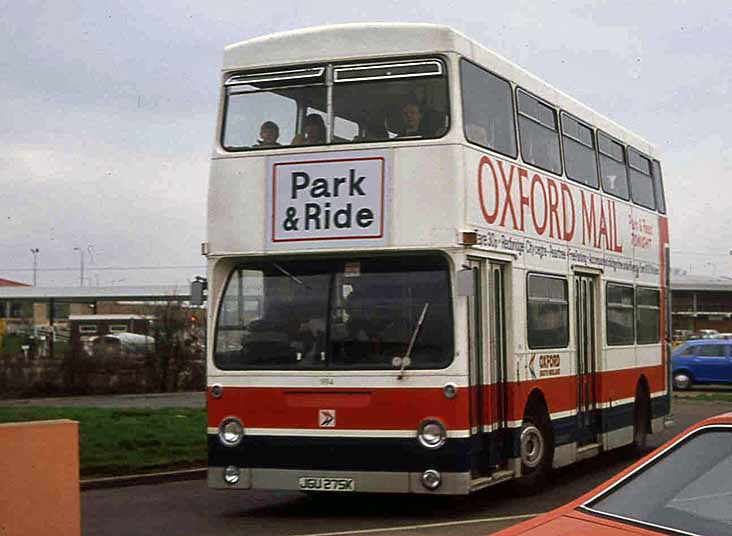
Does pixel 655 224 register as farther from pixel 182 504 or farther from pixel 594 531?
pixel 594 531

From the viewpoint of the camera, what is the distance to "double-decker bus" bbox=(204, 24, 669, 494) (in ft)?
40.5

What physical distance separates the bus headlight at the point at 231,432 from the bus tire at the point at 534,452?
118 inches

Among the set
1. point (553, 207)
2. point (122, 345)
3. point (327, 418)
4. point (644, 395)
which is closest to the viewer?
point (327, 418)

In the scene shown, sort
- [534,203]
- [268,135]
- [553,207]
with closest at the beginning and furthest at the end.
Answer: [268,135] → [534,203] → [553,207]

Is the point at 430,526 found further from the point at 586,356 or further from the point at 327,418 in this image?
the point at 586,356

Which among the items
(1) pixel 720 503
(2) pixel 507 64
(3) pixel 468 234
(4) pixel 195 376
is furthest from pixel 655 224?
(4) pixel 195 376

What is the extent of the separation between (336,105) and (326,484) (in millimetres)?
3599

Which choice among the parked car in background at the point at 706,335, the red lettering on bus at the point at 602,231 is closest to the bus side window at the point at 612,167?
the red lettering on bus at the point at 602,231

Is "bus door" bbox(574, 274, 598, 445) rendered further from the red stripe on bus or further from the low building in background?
the low building in background

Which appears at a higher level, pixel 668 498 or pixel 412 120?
pixel 412 120

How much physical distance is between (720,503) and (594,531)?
0.49 meters

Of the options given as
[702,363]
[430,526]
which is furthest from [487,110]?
[702,363]

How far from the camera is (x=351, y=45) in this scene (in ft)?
42.7

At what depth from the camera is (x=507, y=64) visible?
47.3 feet
